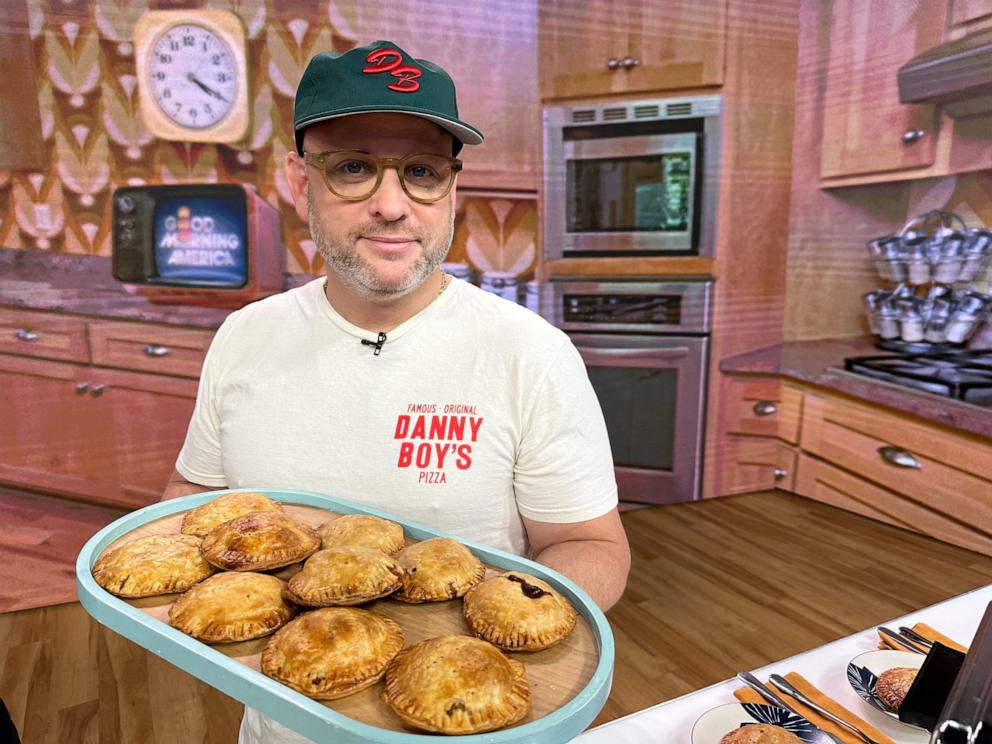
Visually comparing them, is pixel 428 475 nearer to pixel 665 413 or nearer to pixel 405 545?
pixel 405 545

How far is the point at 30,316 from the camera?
2396mm

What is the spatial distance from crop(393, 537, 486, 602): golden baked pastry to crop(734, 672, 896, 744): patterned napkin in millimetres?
341

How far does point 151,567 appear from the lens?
73 cm

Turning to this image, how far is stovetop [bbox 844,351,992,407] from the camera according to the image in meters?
2.54

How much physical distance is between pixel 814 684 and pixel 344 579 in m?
0.57

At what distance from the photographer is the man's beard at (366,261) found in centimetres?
104

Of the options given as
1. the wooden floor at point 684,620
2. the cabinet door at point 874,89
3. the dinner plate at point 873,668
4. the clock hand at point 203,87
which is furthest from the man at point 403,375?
the cabinet door at point 874,89

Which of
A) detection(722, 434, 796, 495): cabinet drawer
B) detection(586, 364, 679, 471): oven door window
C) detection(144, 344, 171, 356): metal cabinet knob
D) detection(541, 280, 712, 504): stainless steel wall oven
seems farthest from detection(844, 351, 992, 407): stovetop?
detection(144, 344, 171, 356): metal cabinet knob

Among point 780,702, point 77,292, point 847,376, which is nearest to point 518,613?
point 780,702

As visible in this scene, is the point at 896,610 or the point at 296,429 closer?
the point at 296,429

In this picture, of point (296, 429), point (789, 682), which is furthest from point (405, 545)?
point (789, 682)

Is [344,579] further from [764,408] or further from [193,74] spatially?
[764,408]

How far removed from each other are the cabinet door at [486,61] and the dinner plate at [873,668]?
242 centimetres

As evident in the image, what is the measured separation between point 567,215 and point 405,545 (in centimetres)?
251
